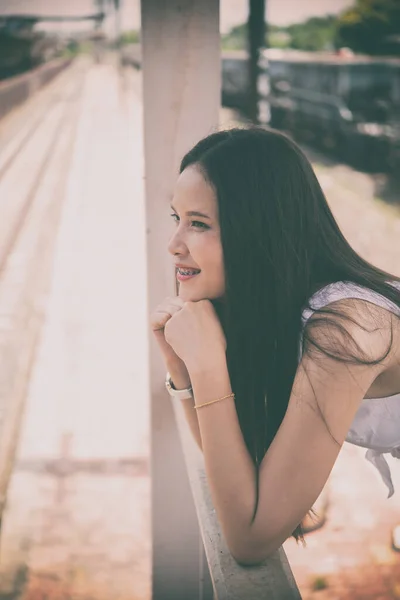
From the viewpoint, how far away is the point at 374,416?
135 centimetres

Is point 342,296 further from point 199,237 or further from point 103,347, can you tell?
point 103,347

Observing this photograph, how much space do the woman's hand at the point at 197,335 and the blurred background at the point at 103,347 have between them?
474mm

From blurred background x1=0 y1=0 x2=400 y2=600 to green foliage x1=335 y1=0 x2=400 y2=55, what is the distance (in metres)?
4.41

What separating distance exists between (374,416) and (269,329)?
37 centimetres

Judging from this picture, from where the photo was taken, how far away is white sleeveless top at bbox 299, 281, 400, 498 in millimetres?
1168

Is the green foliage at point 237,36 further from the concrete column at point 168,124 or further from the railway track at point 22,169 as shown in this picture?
the railway track at point 22,169

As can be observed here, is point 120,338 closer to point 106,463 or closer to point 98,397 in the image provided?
point 98,397

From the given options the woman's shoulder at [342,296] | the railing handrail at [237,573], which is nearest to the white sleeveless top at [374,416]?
the woman's shoulder at [342,296]

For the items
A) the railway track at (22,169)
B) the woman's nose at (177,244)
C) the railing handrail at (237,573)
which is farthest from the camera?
the railway track at (22,169)

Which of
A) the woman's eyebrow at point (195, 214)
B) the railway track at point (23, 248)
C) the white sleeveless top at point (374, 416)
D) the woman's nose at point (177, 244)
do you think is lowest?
the railway track at point (23, 248)

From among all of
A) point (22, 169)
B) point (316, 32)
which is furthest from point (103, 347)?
point (316, 32)

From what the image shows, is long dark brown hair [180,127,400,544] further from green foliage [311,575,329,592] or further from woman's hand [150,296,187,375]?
green foliage [311,575,329,592]

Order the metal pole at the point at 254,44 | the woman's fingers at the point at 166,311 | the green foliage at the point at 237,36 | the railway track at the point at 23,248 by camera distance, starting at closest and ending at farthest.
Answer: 1. the woman's fingers at the point at 166,311
2. the railway track at the point at 23,248
3. the green foliage at the point at 237,36
4. the metal pole at the point at 254,44

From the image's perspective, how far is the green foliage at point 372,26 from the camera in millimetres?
19453
